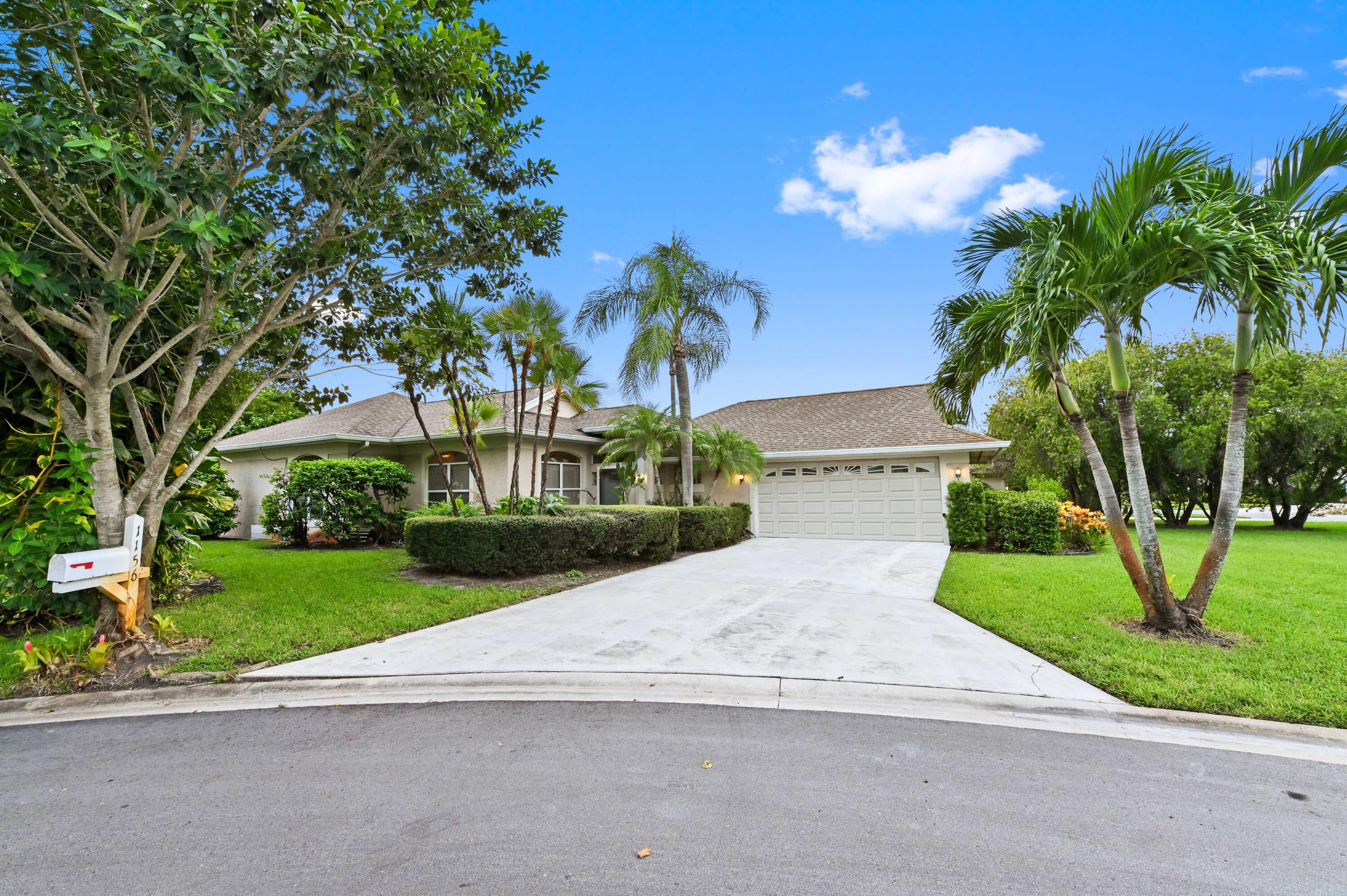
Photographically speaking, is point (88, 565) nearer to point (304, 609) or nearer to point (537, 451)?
point (304, 609)

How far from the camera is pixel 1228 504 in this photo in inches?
220

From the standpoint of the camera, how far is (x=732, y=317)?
47.1 feet

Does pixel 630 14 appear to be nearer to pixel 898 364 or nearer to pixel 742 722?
pixel 742 722

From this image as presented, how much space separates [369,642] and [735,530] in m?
10.6

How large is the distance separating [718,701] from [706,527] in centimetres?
907

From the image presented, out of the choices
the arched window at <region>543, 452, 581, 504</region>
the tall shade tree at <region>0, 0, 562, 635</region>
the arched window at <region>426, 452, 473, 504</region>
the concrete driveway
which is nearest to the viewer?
the tall shade tree at <region>0, 0, 562, 635</region>

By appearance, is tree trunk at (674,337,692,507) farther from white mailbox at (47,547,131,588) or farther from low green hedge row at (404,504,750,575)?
white mailbox at (47,547,131,588)

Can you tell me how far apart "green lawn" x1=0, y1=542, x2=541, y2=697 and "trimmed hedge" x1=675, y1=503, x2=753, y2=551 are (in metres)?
5.26

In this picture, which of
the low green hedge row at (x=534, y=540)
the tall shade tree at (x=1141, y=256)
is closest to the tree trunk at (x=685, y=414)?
the low green hedge row at (x=534, y=540)

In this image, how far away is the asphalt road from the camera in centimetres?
238

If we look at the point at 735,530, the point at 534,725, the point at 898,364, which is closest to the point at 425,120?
the point at 534,725

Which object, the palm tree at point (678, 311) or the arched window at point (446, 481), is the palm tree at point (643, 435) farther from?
the arched window at point (446, 481)

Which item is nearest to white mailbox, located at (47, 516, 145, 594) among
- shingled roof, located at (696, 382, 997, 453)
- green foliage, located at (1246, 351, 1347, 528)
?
shingled roof, located at (696, 382, 997, 453)

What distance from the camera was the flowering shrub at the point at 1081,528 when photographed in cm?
1295
